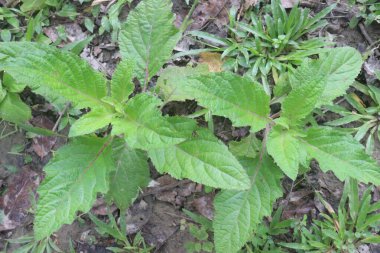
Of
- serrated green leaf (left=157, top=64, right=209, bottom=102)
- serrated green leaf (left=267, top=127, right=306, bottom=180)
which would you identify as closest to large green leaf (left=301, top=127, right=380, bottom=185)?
serrated green leaf (left=267, top=127, right=306, bottom=180)

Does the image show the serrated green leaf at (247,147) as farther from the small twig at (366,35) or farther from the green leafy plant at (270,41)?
the small twig at (366,35)

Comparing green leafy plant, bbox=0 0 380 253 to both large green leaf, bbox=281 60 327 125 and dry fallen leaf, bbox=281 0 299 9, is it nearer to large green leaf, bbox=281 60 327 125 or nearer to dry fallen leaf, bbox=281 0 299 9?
large green leaf, bbox=281 60 327 125

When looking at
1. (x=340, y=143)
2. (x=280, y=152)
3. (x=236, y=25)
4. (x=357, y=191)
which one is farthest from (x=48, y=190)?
(x=357, y=191)

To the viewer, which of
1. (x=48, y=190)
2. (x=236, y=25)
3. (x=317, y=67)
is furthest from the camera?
(x=236, y=25)

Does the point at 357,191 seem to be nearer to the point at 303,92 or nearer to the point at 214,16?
the point at 303,92

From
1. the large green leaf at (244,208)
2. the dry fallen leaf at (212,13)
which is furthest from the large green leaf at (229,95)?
the dry fallen leaf at (212,13)

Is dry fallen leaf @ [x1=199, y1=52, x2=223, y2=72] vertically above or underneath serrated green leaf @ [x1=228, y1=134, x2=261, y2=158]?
above
